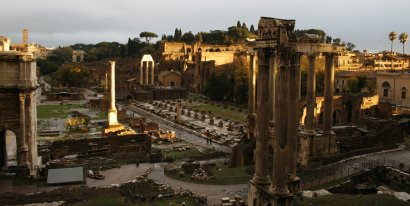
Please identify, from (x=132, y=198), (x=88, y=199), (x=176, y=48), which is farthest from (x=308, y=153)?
(x=176, y=48)

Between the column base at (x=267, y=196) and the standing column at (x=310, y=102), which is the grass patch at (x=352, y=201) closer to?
the column base at (x=267, y=196)

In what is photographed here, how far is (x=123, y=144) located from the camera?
32750mm

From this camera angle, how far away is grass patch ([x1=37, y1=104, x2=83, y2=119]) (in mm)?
53844

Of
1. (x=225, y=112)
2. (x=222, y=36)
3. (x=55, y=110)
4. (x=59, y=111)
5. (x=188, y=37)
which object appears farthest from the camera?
(x=188, y=37)

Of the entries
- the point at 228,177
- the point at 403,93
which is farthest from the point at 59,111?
the point at 403,93

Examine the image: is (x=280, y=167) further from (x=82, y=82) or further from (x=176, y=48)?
(x=176, y=48)

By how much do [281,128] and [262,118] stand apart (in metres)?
1.18

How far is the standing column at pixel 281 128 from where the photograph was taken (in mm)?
13828

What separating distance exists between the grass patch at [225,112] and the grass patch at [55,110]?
17456 mm

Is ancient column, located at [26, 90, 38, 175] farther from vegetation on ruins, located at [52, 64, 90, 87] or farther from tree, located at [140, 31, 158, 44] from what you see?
tree, located at [140, 31, 158, 44]

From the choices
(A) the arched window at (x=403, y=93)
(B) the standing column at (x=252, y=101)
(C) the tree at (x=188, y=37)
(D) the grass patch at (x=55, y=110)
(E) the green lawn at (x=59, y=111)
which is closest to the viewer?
(B) the standing column at (x=252, y=101)

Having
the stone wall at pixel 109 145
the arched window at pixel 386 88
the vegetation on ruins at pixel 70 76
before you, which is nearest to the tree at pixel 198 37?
the vegetation on ruins at pixel 70 76

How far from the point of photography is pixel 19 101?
2473cm

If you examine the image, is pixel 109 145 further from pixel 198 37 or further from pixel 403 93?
pixel 198 37
